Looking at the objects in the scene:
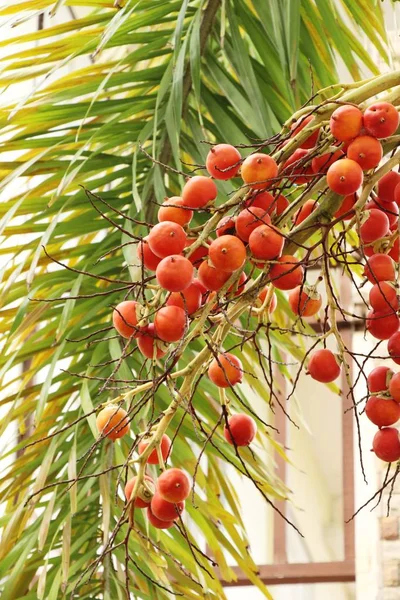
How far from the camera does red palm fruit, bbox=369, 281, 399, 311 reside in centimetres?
59

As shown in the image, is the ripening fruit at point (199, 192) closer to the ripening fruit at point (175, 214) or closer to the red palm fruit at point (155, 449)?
the ripening fruit at point (175, 214)

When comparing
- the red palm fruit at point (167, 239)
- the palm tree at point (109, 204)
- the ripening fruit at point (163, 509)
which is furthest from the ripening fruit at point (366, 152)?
the palm tree at point (109, 204)

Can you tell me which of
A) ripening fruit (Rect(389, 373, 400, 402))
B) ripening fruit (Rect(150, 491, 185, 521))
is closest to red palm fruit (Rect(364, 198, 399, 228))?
ripening fruit (Rect(389, 373, 400, 402))

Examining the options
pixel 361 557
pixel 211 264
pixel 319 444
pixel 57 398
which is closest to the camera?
pixel 211 264

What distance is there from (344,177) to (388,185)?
92mm

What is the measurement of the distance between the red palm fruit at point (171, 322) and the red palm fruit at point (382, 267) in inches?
4.6

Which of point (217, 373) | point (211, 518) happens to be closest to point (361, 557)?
point (211, 518)

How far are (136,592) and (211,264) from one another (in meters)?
0.69

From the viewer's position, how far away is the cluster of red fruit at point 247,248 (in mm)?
535

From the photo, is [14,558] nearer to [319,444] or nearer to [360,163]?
[360,163]

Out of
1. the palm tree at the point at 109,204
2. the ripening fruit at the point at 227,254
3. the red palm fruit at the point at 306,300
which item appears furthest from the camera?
the palm tree at the point at 109,204

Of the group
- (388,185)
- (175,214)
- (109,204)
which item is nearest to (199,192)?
(175,214)

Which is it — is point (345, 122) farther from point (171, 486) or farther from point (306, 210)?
point (171, 486)

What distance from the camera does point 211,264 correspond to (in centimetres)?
54
